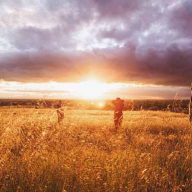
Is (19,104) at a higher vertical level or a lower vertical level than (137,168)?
higher

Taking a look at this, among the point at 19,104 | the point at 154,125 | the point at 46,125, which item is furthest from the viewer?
the point at 154,125

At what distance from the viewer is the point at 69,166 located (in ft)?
19.4

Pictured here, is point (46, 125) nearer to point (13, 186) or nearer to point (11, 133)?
point (11, 133)

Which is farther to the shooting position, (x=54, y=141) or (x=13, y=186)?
(x=54, y=141)

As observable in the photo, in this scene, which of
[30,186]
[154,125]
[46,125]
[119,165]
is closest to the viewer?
[30,186]

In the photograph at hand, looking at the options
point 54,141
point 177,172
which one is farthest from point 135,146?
point 177,172

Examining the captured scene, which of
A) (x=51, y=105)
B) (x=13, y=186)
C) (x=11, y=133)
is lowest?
(x=13, y=186)

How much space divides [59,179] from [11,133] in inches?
112

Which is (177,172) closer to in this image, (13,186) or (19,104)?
(13,186)

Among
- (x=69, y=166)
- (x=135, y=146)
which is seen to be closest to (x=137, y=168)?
(x=69, y=166)

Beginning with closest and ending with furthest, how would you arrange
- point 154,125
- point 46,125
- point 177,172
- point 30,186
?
point 30,186, point 177,172, point 46,125, point 154,125

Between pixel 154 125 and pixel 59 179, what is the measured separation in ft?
39.3

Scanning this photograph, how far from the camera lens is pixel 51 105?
8703 mm

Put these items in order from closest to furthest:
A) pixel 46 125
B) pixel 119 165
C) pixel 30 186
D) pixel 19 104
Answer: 1. pixel 30 186
2. pixel 119 165
3. pixel 46 125
4. pixel 19 104
